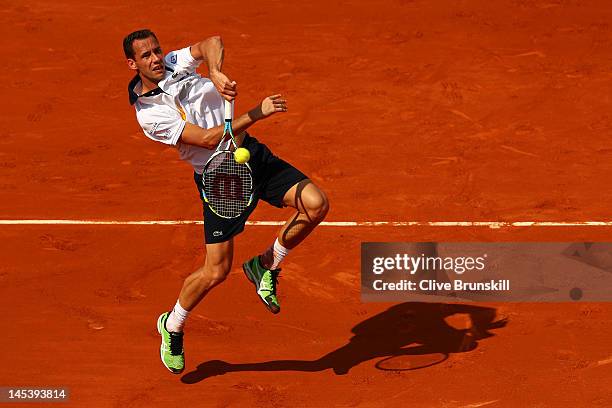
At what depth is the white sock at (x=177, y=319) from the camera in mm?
10742

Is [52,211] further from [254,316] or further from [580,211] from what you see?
[580,211]

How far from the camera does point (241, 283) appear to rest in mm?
12406

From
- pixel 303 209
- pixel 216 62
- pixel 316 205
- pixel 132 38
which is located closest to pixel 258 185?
pixel 303 209

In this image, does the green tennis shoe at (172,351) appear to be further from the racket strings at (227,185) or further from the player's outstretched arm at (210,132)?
the player's outstretched arm at (210,132)

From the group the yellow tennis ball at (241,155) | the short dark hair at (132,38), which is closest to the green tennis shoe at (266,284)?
the yellow tennis ball at (241,155)

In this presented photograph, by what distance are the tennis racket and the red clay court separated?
168 centimetres

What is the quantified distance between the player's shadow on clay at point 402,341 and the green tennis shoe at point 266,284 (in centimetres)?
84

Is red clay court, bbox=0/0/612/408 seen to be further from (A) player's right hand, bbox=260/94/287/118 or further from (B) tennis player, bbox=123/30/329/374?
(A) player's right hand, bbox=260/94/287/118

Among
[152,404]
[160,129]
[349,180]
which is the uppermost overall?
[160,129]

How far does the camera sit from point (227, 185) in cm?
1023

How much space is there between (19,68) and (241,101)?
10.7 ft

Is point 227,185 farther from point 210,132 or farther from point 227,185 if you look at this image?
point 210,132

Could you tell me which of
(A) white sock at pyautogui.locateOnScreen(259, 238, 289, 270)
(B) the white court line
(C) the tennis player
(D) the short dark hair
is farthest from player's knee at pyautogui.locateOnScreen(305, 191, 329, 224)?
(B) the white court line

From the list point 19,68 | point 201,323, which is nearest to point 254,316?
point 201,323
